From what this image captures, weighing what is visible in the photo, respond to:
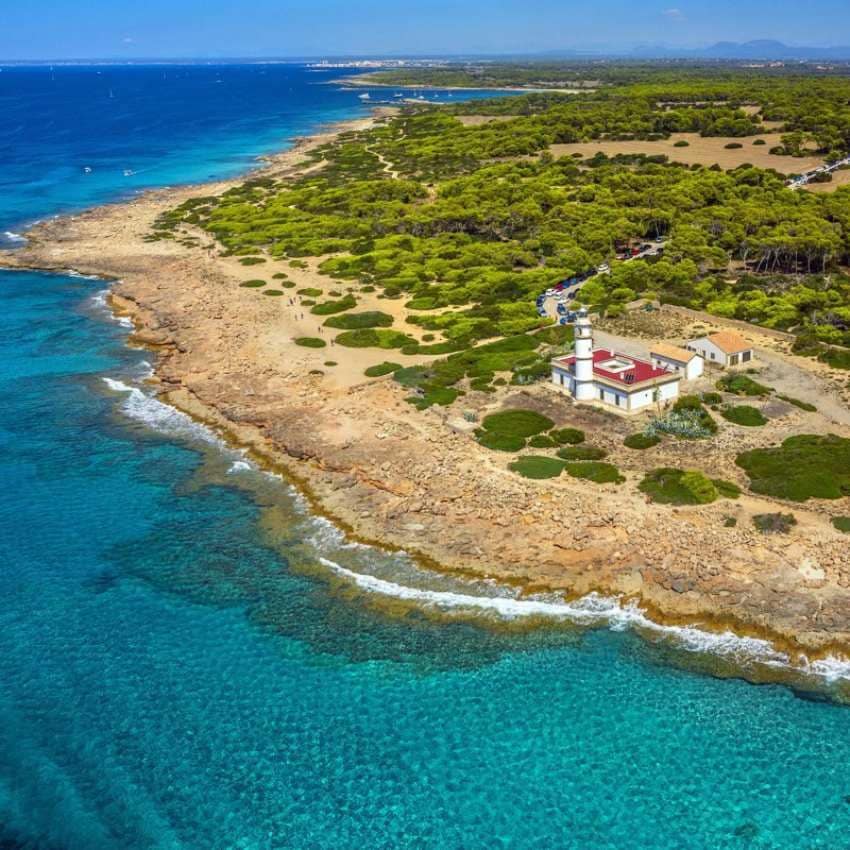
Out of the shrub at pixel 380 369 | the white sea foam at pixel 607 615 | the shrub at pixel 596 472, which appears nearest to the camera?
the white sea foam at pixel 607 615

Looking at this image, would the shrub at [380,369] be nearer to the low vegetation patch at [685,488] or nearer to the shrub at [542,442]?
the shrub at [542,442]

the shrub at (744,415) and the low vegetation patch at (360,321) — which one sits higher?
the low vegetation patch at (360,321)

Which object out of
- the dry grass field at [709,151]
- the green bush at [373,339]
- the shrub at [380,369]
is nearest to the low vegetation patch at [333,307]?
the green bush at [373,339]

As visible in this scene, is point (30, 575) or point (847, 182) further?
point (847, 182)

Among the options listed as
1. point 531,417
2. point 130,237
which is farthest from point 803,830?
point 130,237

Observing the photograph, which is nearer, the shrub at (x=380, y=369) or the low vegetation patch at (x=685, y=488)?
the low vegetation patch at (x=685, y=488)

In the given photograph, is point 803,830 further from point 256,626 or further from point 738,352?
point 738,352
